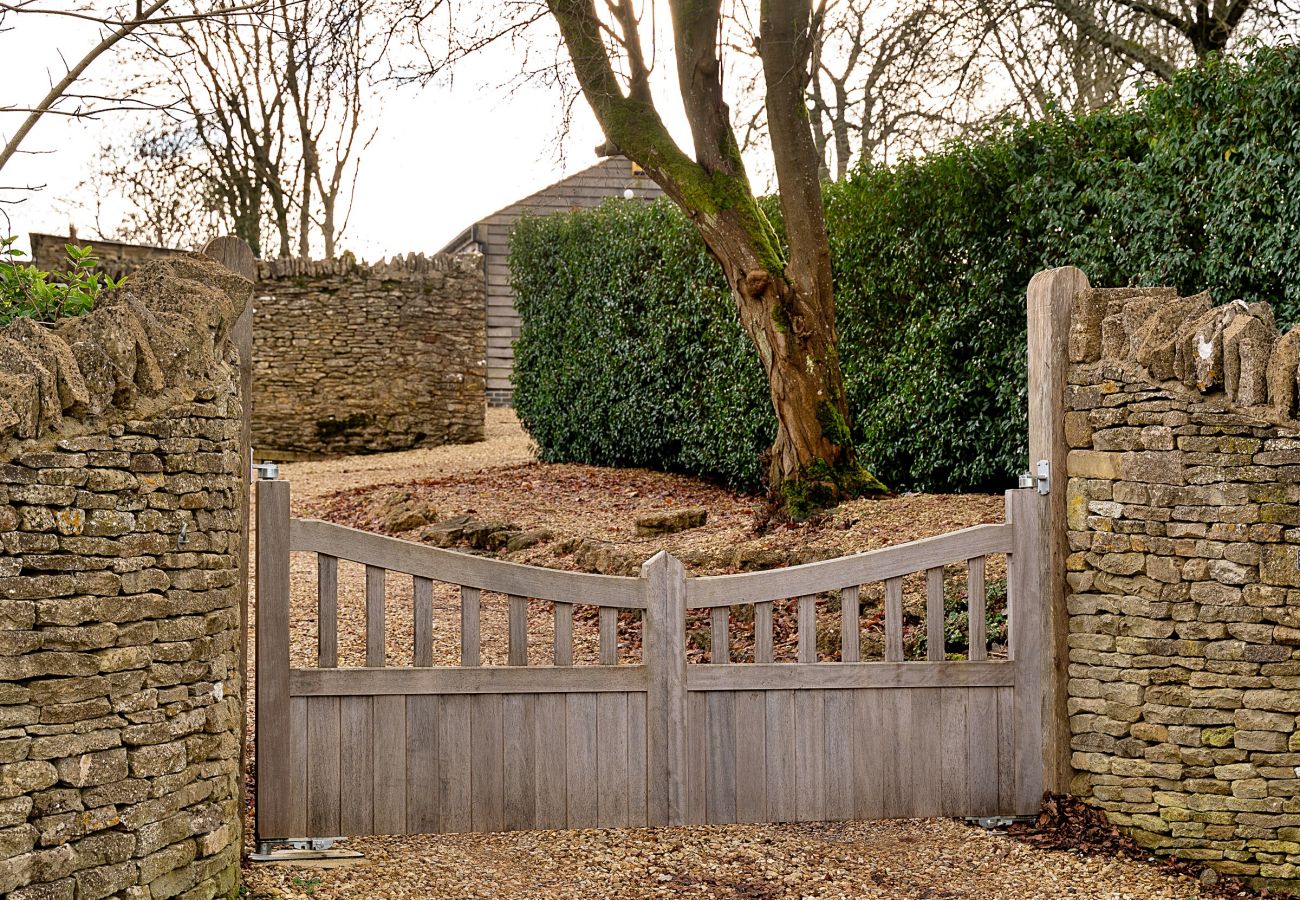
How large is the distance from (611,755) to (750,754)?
54 cm

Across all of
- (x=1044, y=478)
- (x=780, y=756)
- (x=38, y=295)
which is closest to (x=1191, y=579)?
(x=1044, y=478)

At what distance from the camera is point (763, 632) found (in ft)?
15.8

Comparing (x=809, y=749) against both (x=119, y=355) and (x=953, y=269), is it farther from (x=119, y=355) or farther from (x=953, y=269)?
(x=953, y=269)

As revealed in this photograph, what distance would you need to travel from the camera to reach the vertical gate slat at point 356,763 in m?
Result: 4.54

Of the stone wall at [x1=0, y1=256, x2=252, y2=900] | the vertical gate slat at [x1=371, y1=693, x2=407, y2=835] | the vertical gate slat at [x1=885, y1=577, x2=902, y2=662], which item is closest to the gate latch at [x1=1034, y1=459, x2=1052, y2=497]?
the vertical gate slat at [x1=885, y1=577, x2=902, y2=662]

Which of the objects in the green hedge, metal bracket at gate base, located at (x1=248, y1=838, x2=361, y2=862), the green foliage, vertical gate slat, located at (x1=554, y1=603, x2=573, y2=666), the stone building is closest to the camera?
the green foliage

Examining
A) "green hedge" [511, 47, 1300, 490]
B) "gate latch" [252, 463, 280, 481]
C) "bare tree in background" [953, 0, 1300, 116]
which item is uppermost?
"bare tree in background" [953, 0, 1300, 116]

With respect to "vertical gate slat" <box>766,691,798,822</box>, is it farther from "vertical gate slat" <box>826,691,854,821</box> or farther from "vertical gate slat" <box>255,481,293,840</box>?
"vertical gate slat" <box>255,481,293,840</box>

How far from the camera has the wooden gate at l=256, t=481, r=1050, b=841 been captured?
4516 mm

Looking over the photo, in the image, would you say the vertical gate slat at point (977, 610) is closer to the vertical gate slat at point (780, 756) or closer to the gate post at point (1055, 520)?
the gate post at point (1055, 520)

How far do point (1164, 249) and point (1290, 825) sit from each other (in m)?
3.61

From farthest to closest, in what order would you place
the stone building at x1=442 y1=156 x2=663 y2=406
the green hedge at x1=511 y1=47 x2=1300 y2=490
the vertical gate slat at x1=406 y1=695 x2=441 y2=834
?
the stone building at x1=442 y1=156 x2=663 y2=406, the green hedge at x1=511 y1=47 x2=1300 y2=490, the vertical gate slat at x1=406 y1=695 x2=441 y2=834

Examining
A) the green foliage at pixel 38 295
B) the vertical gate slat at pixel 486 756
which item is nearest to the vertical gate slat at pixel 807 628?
the vertical gate slat at pixel 486 756

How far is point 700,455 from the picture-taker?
39.3 feet
